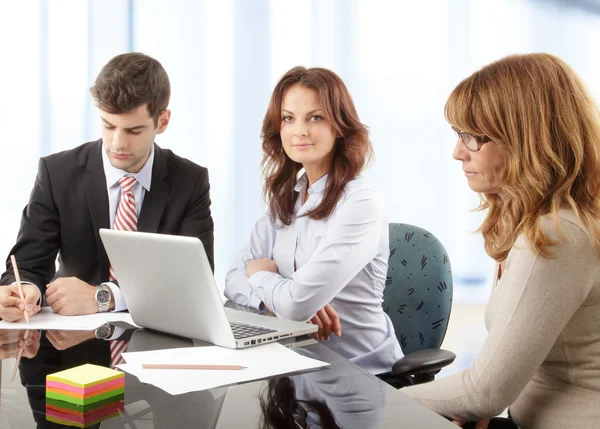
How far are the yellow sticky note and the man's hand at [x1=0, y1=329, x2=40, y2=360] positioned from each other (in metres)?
0.28

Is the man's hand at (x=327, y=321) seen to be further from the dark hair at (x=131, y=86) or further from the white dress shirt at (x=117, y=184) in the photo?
the dark hair at (x=131, y=86)

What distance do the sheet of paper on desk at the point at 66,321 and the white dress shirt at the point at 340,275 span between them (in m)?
0.39

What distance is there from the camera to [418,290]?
6.65 ft

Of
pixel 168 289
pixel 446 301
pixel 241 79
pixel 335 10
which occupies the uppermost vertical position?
pixel 335 10

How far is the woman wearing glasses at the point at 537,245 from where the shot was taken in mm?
1195

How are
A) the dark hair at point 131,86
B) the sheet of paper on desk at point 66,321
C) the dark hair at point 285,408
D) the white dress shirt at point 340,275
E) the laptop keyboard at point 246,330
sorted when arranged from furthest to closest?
the dark hair at point 131,86, the white dress shirt at point 340,275, the sheet of paper on desk at point 66,321, the laptop keyboard at point 246,330, the dark hair at point 285,408

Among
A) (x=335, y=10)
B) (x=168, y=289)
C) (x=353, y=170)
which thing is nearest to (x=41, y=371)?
(x=168, y=289)

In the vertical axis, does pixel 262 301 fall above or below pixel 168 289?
below

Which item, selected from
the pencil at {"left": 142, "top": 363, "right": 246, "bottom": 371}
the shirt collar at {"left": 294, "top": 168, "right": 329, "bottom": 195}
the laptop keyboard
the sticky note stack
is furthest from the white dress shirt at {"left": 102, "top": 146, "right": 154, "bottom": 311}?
the sticky note stack

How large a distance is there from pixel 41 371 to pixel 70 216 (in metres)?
0.93

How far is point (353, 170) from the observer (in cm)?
212

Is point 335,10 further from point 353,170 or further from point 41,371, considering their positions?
point 41,371

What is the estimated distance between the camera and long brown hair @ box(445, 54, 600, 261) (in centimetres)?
127

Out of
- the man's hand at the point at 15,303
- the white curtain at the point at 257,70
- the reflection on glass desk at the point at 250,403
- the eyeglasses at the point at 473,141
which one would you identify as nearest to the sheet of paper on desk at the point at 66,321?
the man's hand at the point at 15,303
